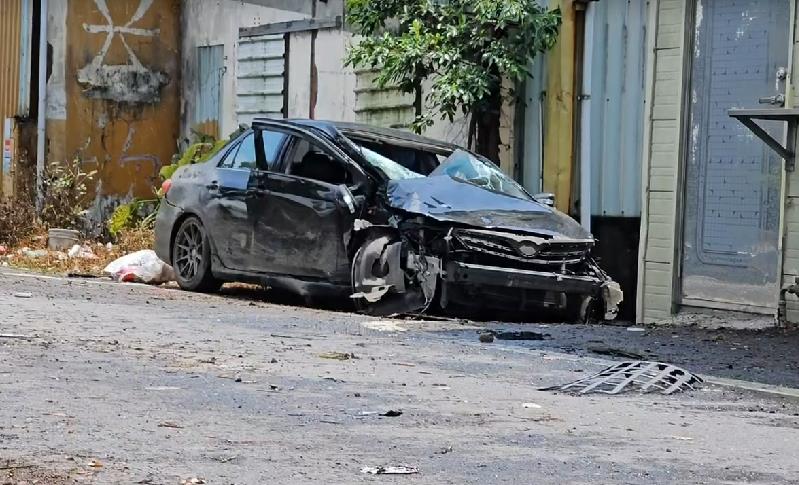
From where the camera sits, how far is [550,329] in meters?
11.4

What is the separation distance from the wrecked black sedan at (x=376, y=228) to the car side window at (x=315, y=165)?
12 mm

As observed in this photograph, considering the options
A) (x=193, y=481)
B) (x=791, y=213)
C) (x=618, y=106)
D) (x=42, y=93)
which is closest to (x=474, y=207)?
(x=791, y=213)

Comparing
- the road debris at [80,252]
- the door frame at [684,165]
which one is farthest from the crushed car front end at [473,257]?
the road debris at [80,252]

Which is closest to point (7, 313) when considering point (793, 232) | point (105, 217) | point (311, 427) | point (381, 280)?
point (381, 280)

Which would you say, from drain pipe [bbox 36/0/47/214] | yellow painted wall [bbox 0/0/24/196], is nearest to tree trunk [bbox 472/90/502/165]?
drain pipe [bbox 36/0/47/214]

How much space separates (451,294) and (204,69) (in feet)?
37.6

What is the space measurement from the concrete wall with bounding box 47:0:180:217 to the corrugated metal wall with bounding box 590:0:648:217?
9.30m

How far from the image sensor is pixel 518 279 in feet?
38.1

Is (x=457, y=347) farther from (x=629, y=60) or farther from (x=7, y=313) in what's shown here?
(x=629, y=60)

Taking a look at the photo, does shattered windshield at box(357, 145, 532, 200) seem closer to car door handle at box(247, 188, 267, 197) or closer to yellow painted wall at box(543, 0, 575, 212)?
car door handle at box(247, 188, 267, 197)

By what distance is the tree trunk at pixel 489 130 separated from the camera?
16.2 m

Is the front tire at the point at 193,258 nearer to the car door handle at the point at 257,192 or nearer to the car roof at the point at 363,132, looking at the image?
the car door handle at the point at 257,192

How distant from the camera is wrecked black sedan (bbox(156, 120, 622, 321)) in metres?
11.7

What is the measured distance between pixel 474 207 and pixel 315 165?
1.70m
